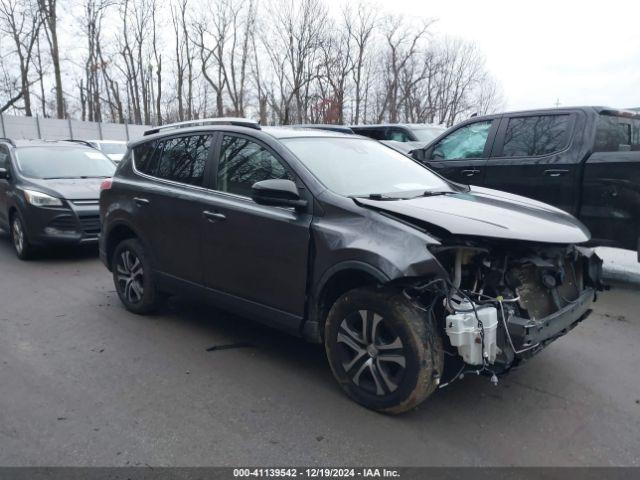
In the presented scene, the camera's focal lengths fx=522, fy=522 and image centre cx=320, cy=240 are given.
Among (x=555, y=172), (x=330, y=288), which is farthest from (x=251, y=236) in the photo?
(x=555, y=172)

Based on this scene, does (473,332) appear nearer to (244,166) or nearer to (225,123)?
(244,166)

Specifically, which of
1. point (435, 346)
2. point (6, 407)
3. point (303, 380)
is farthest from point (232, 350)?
point (435, 346)

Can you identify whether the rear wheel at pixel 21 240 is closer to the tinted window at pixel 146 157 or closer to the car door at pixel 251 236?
the tinted window at pixel 146 157

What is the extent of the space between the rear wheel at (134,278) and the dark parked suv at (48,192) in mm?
2533

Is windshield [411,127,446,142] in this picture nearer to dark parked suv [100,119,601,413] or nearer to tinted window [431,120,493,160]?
tinted window [431,120,493,160]

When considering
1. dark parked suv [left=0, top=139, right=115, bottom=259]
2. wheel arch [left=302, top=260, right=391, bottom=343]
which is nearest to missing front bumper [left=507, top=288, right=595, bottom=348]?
wheel arch [left=302, top=260, right=391, bottom=343]

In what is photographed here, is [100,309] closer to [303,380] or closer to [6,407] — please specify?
[6,407]

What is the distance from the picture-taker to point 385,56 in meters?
45.0

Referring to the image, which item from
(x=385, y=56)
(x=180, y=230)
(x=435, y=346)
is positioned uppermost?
(x=385, y=56)

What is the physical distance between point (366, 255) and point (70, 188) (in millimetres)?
6103

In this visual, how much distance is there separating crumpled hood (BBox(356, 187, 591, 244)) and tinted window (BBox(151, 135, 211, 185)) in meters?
1.68

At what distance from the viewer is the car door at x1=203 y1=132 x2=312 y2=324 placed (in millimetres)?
3549

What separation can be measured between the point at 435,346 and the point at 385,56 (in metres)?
45.4

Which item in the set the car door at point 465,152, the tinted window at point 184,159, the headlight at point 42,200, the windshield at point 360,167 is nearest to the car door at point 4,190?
the headlight at point 42,200
